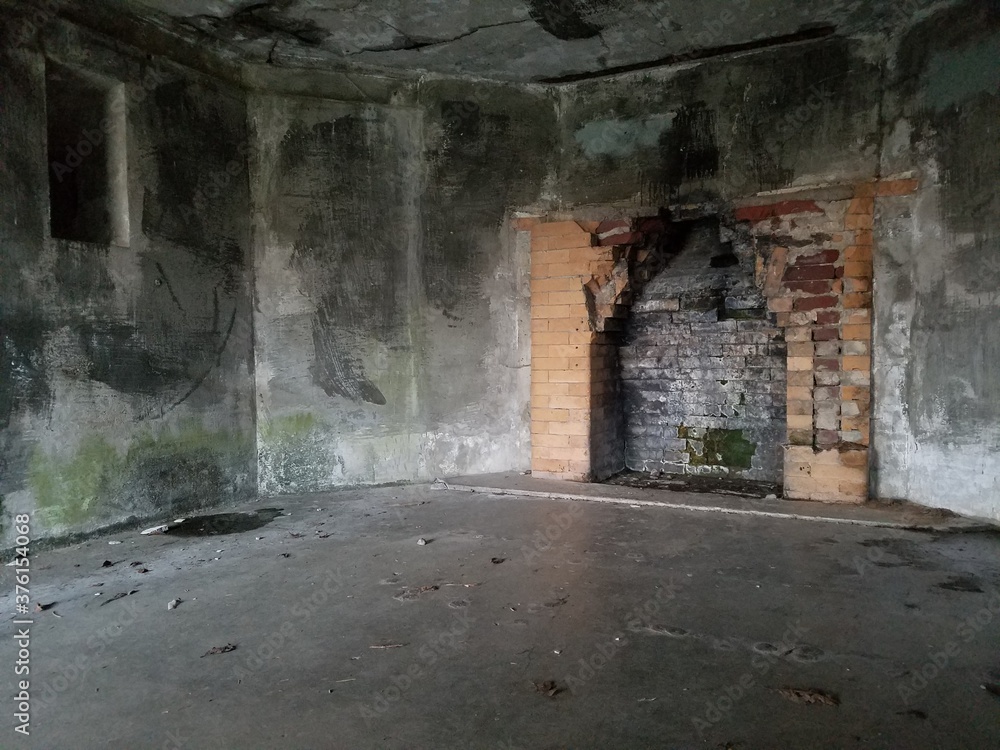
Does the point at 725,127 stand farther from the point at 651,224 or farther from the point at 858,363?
the point at 858,363

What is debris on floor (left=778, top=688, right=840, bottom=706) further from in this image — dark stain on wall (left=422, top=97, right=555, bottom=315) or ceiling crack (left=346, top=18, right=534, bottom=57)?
ceiling crack (left=346, top=18, right=534, bottom=57)

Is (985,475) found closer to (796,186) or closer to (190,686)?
(796,186)

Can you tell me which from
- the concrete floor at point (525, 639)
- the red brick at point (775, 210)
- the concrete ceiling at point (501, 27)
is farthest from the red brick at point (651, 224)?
the concrete floor at point (525, 639)

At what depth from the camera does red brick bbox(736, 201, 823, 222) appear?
166 inches

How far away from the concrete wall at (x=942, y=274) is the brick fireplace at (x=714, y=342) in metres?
0.16

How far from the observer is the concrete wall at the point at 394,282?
15.8 feet

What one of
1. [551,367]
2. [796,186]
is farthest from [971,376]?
[551,367]

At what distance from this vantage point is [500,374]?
5230 millimetres

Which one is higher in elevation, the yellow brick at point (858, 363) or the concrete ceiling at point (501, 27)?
the concrete ceiling at point (501, 27)

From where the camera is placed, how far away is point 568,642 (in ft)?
7.73

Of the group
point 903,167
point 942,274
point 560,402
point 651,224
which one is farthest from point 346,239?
point 942,274

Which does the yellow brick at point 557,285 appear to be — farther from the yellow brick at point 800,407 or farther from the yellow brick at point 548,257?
the yellow brick at point 800,407

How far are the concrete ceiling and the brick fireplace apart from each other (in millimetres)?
1062

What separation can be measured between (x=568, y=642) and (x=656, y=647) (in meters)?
0.32
